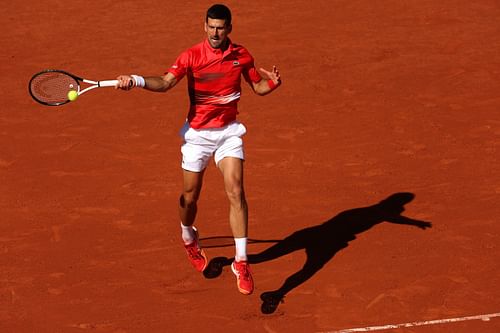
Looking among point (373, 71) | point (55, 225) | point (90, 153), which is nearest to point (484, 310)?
point (55, 225)

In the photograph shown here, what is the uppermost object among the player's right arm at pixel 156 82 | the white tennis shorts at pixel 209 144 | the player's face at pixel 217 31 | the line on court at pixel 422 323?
the player's face at pixel 217 31

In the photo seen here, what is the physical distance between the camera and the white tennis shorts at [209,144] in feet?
32.3

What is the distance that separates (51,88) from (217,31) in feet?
6.60

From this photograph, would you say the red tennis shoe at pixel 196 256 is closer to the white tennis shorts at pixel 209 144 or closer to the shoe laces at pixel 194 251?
the shoe laces at pixel 194 251

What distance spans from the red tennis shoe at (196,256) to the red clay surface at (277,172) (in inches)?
3.7

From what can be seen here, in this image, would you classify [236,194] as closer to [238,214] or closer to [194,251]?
[238,214]

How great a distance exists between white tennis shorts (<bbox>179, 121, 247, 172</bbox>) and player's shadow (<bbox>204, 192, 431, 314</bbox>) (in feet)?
4.34

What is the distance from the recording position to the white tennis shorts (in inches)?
387

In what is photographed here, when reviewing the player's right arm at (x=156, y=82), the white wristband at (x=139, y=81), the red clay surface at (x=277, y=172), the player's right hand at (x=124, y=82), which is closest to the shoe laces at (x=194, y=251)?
the red clay surface at (x=277, y=172)

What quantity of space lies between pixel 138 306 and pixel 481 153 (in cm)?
569

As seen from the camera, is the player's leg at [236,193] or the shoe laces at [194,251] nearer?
the player's leg at [236,193]

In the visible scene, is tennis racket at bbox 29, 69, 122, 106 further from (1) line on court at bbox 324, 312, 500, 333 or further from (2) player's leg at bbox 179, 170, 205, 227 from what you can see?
(1) line on court at bbox 324, 312, 500, 333

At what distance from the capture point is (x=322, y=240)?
11258mm

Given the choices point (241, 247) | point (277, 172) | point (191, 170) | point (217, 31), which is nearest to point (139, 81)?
point (217, 31)
